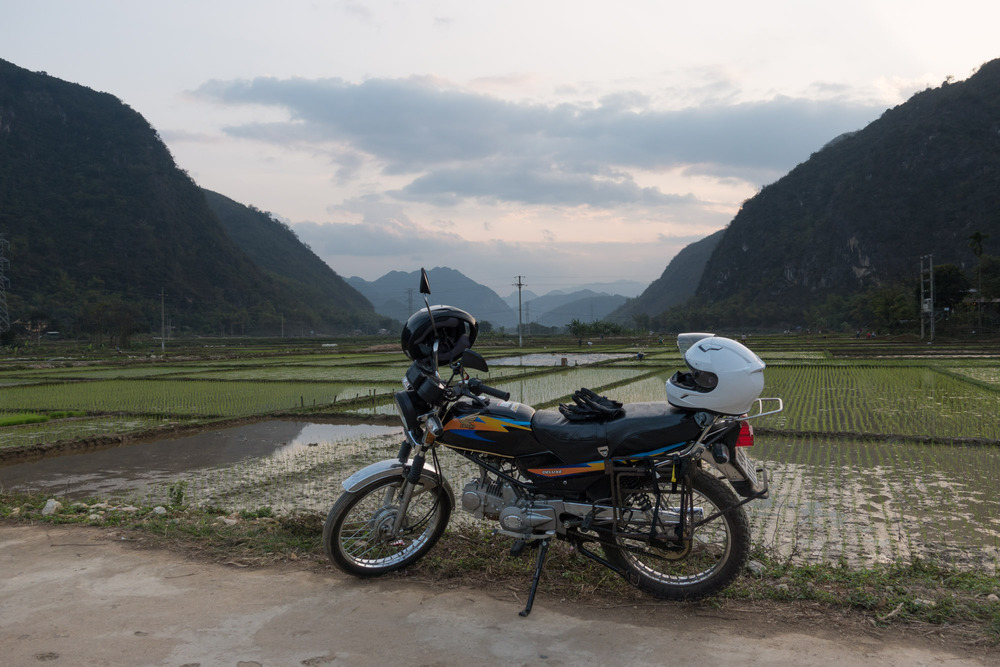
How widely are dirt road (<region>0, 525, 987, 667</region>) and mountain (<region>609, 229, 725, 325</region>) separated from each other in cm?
13503

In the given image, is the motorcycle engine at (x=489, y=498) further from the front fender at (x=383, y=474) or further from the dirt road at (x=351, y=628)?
the dirt road at (x=351, y=628)

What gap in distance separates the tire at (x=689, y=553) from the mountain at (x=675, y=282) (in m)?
135

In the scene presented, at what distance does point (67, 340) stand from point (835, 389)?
65.4 metres

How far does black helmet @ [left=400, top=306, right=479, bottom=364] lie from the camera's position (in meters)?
3.64

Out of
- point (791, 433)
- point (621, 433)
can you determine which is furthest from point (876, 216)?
point (621, 433)

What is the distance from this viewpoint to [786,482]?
22.8ft

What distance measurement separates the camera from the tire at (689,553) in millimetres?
3283

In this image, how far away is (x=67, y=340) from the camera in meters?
60.3

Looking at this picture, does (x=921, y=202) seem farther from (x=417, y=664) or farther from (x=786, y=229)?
(x=417, y=664)

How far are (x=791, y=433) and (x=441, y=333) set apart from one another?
806cm

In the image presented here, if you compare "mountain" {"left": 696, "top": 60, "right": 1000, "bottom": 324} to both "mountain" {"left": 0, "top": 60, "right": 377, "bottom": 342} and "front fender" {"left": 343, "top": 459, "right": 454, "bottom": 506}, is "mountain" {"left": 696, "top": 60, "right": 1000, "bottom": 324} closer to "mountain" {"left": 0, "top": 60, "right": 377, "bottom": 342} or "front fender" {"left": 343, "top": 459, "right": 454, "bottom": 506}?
"mountain" {"left": 0, "top": 60, "right": 377, "bottom": 342}

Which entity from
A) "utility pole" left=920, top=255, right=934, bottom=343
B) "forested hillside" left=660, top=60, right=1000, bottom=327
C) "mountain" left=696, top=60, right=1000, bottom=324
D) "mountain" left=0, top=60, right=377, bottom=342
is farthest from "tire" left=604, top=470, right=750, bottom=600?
"mountain" left=696, top=60, right=1000, bottom=324

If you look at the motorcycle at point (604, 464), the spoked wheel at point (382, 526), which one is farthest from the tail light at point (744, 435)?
the spoked wheel at point (382, 526)

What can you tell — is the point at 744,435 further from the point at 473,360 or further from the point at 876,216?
the point at 876,216
